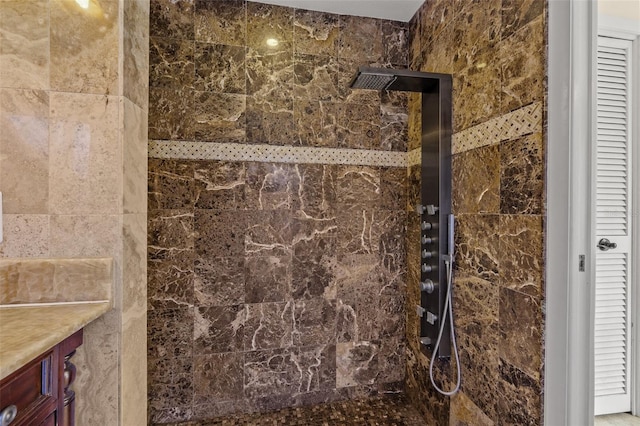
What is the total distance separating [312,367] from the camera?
217 centimetres

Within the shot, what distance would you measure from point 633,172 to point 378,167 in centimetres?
140

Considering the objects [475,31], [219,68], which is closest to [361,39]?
[475,31]

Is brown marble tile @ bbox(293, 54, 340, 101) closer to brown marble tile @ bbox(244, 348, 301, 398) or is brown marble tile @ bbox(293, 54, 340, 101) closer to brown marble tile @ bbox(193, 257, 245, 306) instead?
brown marble tile @ bbox(193, 257, 245, 306)

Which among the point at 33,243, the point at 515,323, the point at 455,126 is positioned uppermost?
the point at 455,126

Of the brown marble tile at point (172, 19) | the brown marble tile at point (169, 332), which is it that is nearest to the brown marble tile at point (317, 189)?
the brown marble tile at point (169, 332)

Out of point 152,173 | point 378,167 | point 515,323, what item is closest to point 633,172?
point 515,323

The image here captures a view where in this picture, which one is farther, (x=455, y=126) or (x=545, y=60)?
(x=455, y=126)

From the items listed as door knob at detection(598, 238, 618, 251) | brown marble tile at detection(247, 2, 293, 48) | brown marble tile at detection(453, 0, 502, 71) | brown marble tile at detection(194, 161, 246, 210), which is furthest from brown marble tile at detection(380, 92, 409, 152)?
door knob at detection(598, 238, 618, 251)

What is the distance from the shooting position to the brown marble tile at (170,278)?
1.97 metres

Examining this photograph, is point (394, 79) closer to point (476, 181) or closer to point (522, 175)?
point (476, 181)

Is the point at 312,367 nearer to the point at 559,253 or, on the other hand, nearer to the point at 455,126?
the point at 559,253

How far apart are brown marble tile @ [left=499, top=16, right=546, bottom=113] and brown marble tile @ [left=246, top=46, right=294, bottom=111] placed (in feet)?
4.17

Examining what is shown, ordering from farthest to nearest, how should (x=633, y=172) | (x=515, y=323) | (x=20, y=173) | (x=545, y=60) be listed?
(x=633, y=172), (x=515, y=323), (x=545, y=60), (x=20, y=173)

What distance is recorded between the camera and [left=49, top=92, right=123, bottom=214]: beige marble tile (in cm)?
108
